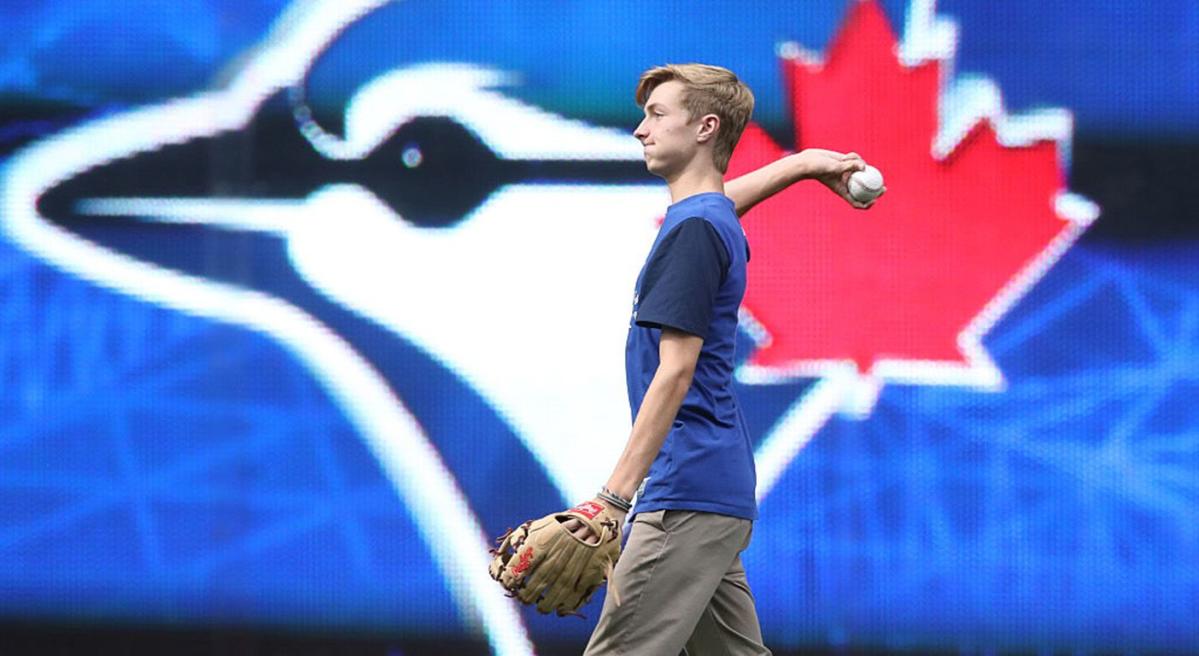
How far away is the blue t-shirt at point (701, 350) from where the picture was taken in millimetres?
2756

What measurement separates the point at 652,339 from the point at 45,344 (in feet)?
8.56

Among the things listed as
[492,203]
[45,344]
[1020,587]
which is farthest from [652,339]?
[45,344]

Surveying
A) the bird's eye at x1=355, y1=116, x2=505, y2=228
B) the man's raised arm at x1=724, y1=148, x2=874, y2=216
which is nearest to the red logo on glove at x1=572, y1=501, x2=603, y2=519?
the man's raised arm at x1=724, y1=148, x2=874, y2=216

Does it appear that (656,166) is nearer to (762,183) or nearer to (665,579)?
(762,183)

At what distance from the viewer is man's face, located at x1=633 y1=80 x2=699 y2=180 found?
9.70 feet

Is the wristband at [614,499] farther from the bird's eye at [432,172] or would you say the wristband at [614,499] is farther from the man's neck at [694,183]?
the bird's eye at [432,172]

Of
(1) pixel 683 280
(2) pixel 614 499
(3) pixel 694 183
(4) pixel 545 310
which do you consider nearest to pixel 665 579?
(2) pixel 614 499

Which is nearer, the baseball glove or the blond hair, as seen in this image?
the baseball glove

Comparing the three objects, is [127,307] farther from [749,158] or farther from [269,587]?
[749,158]

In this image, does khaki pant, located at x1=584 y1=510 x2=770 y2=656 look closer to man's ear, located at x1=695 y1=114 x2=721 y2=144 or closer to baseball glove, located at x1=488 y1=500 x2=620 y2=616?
baseball glove, located at x1=488 y1=500 x2=620 y2=616

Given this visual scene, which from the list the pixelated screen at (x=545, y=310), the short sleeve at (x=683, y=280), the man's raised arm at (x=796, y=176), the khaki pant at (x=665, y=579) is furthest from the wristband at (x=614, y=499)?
the pixelated screen at (x=545, y=310)

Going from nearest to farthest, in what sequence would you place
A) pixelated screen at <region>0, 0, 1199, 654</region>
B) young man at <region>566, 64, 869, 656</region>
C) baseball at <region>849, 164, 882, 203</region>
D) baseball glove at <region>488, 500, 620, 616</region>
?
baseball glove at <region>488, 500, 620, 616</region> → young man at <region>566, 64, 869, 656</region> → baseball at <region>849, 164, 882, 203</region> → pixelated screen at <region>0, 0, 1199, 654</region>

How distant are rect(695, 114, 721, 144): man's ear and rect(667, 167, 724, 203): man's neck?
0.06 metres

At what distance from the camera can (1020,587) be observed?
460 cm
